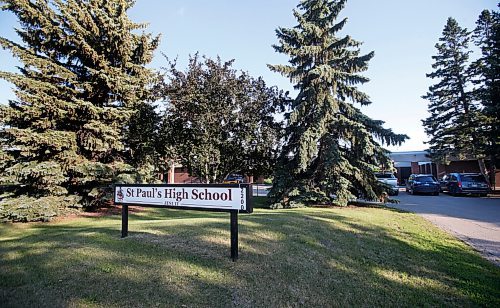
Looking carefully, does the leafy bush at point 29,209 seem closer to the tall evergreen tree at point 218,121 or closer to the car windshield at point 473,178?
the tall evergreen tree at point 218,121

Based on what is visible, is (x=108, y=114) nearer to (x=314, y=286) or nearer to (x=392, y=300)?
(x=314, y=286)

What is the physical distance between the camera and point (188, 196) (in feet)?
17.9

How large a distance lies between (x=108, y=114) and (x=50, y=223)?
489 centimetres

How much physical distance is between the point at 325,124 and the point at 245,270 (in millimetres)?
10462

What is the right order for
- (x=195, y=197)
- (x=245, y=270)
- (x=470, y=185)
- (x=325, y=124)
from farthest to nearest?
(x=470, y=185)
(x=325, y=124)
(x=195, y=197)
(x=245, y=270)

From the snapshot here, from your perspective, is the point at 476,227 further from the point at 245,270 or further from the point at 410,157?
the point at 410,157

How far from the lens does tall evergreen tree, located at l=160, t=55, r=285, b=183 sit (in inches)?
605

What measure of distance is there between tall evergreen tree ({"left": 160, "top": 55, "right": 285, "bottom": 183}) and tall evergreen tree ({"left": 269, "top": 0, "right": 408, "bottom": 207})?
222 centimetres

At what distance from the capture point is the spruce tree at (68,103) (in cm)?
1112

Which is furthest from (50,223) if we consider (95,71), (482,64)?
(482,64)

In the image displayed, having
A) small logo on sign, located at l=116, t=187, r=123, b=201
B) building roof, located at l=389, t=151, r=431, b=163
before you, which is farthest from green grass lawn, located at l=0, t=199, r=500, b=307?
building roof, located at l=389, t=151, r=431, b=163

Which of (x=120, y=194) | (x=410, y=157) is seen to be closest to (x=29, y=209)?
(x=120, y=194)

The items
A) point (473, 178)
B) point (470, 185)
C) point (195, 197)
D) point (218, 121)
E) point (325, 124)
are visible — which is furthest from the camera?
point (473, 178)

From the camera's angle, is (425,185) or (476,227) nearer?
(476,227)
